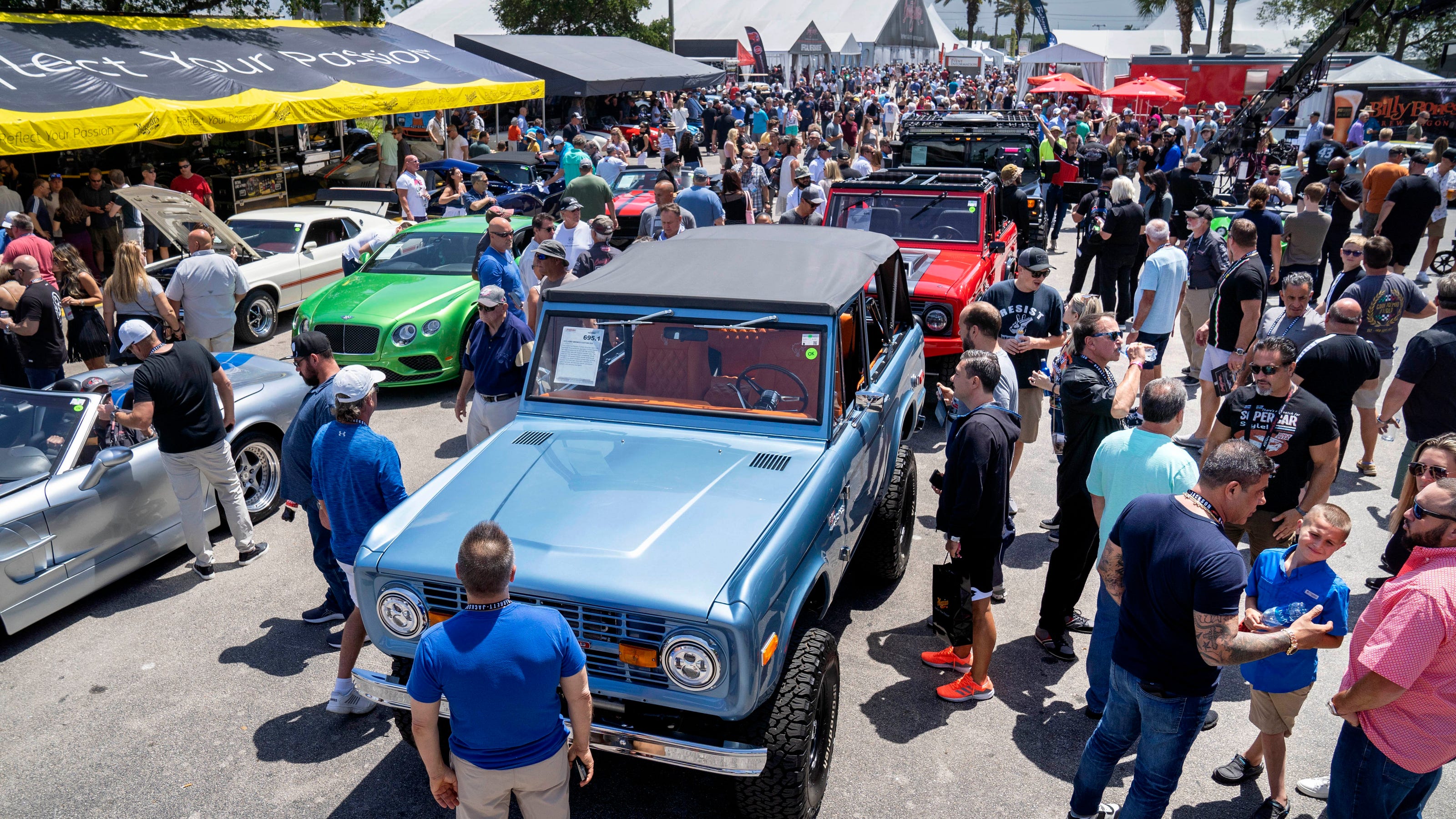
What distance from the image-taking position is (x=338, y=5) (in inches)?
962

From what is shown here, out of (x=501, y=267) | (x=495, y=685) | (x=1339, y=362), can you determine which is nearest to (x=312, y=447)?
(x=495, y=685)

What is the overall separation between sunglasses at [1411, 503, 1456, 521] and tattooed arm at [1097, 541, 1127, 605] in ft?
3.08

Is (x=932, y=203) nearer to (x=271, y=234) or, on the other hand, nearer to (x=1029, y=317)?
(x=1029, y=317)

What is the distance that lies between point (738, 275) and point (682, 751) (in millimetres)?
2680

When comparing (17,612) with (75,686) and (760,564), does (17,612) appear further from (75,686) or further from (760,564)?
(760,564)

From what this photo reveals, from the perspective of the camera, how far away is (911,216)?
9.88 metres

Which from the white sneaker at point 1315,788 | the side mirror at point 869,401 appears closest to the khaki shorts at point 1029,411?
the side mirror at point 869,401

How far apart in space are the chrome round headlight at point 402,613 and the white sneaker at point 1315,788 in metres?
3.74

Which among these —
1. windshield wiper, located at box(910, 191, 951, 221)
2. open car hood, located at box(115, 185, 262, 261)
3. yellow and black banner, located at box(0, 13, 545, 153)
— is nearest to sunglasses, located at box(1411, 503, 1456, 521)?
windshield wiper, located at box(910, 191, 951, 221)

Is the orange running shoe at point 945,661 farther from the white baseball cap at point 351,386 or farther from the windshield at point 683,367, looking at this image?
the white baseball cap at point 351,386

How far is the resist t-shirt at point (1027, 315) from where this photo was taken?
22.7ft

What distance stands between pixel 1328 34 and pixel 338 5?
22.7 meters

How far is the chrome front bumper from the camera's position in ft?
11.2

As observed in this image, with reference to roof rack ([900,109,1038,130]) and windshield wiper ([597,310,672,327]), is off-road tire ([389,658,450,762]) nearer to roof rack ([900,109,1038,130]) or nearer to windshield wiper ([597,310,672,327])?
windshield wiper ([597,310,672,327])
